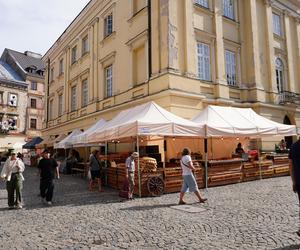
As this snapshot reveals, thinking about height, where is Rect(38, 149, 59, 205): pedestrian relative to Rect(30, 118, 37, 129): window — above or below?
below

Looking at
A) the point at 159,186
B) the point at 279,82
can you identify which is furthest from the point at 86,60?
the point at 159,186

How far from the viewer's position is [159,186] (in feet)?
32.8

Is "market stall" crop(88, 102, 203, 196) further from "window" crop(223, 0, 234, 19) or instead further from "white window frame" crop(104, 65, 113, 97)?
"window" crop(223, 0, 234, 19)

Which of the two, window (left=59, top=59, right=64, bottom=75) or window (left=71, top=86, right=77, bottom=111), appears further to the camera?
window (left=59, top=59, right=64, bottom=75)

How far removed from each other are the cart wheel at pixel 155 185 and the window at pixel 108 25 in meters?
13.6

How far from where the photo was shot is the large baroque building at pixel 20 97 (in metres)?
42.1

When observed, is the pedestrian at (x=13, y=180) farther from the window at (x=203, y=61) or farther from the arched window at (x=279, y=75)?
the arched window at (x=279, y=75)

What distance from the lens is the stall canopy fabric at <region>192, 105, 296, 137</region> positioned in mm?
11723

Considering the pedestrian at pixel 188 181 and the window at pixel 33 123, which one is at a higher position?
the window at pixel 33 123

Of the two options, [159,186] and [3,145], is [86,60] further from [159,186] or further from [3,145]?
[3,145]

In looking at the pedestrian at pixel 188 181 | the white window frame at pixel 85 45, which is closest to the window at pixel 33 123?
the white window frame at pixel 85 45

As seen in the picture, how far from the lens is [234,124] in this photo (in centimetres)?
1262

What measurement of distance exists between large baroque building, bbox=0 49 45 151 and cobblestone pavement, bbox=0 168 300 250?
36.1 m

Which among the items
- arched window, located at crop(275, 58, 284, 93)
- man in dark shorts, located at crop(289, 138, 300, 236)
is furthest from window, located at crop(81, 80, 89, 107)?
man in dark shorts, located at crop(289, 138, 300, 236)
